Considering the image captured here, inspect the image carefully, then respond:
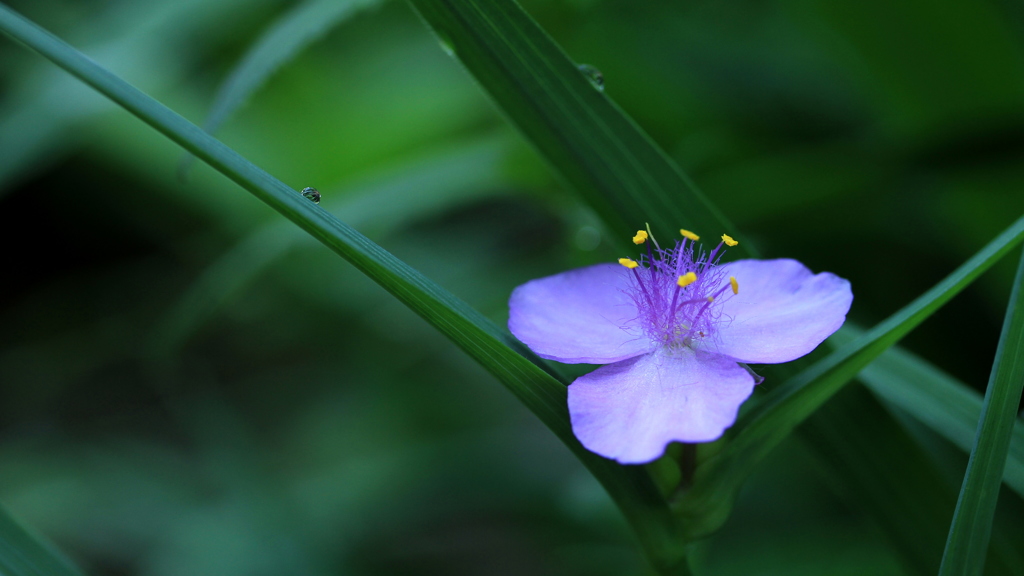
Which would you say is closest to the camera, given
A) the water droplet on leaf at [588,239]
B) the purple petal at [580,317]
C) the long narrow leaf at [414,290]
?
the long narrow leaf at [414,290]

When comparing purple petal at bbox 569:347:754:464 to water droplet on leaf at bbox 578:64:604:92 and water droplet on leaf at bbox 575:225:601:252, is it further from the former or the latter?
water droplet on leaf at bbox 575:225:601:252

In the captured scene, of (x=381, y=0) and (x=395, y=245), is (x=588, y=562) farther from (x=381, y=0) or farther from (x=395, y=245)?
(x=381, y=0)

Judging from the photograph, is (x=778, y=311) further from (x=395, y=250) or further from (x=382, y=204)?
(x=395, y=250)

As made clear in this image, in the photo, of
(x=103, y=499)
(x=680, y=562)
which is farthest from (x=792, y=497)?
(x=103, y=499)

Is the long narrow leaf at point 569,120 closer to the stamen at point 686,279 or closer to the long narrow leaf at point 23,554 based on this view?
the stamen at point 686,279

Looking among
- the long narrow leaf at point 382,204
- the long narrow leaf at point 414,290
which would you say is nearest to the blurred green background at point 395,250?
the long narrow leaf at point 382,204

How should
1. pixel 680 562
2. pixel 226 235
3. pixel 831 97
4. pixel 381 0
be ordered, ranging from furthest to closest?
1. pixel 226 235
2. pixel 831 97
3. pixel 381 0
4. pixel 680 562
